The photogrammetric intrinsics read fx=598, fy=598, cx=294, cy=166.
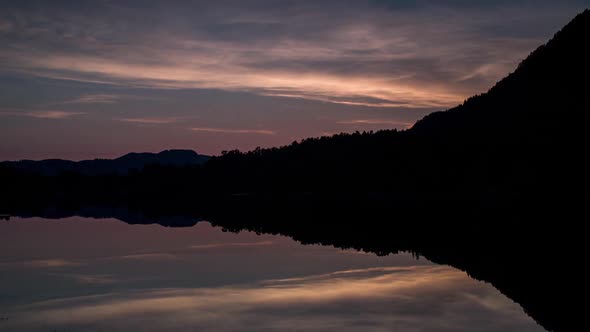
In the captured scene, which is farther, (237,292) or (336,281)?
(336,281)

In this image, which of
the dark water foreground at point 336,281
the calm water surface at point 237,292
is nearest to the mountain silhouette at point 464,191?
the dark water foreground at point 336,281

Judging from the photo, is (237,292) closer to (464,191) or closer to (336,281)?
(336,281)

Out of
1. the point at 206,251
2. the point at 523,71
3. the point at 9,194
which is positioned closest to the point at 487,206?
the point at 206,251

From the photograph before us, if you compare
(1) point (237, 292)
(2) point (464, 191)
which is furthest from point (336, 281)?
(2) point (464, 191)

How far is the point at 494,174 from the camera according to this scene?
110 m

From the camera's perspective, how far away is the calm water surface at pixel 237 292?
63.2 ft

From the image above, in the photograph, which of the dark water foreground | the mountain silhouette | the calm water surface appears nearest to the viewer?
the calm water surface

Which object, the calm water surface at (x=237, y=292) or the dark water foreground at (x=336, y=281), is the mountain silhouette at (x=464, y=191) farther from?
the calm water surface at (x=237, y=292)

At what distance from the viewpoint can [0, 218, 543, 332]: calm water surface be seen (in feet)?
63.2

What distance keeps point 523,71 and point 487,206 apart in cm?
9344

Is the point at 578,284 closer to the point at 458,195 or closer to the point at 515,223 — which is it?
the point at 515,223

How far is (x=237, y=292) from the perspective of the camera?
2473 centimetres

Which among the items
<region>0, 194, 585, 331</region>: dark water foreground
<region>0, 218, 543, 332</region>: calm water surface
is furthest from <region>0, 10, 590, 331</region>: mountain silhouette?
<region>0, 218, 543, 332</region>: calm water surface

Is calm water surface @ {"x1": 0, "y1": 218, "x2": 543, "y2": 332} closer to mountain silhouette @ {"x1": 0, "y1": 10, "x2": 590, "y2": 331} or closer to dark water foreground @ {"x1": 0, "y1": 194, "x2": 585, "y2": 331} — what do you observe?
dark water foreground @ {"x1": 0, "y1": 194, "x2": 585, "y2": 331}
